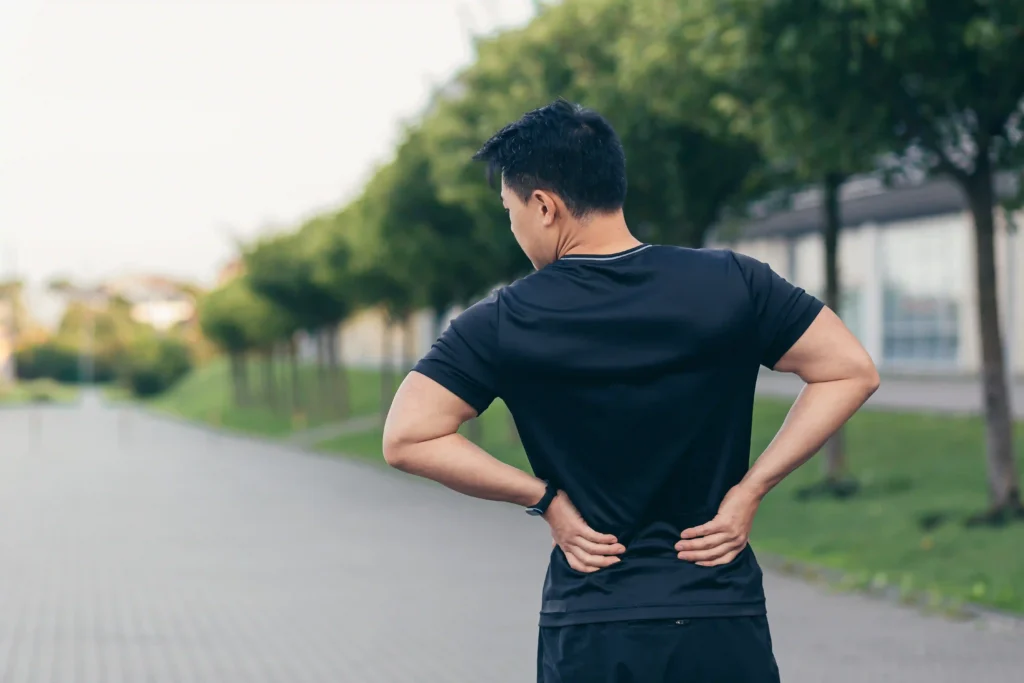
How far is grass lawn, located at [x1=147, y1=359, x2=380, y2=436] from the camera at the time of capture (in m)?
43.7

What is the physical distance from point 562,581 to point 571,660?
13 cm

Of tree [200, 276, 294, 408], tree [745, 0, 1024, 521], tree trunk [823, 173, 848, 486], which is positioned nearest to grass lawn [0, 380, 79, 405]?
tree [200, 276, 294, 408]

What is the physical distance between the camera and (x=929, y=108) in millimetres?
11773

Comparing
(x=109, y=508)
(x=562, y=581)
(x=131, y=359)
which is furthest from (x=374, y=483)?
(x=131, y=359)

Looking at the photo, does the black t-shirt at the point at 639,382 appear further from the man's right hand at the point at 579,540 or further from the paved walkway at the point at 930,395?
the paved walkway at the point at 930,395

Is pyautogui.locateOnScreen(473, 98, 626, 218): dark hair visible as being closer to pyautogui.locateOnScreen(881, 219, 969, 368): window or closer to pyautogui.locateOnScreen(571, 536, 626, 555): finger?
pyautogui.locateOnScreen(571, 536, 626, 555): finger

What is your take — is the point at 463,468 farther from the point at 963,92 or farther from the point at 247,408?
the point at 247,408

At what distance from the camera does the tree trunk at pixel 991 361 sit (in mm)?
11719

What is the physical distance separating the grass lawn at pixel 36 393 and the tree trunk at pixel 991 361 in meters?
75.0

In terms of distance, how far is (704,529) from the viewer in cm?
244

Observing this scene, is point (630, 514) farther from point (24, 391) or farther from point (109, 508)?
point (24, 391)

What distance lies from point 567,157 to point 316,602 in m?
7.80

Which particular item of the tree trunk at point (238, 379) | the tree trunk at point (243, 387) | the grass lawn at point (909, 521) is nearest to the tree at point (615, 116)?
the grass lawn at point (909, 521)

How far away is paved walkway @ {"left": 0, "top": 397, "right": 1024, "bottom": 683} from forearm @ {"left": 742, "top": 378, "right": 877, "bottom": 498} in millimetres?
4735
